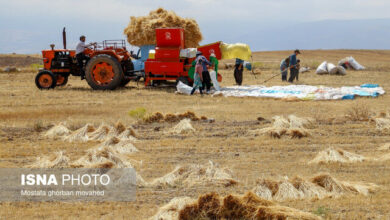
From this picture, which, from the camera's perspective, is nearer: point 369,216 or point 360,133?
point 369,216

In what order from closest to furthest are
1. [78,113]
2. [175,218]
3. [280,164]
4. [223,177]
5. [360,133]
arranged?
[175,218] < [223,177] < [280,164] < [360,133] < [78,113]

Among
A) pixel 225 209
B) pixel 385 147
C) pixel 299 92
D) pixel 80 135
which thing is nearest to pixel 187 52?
pixel 299 92

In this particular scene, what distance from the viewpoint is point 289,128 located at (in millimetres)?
10875

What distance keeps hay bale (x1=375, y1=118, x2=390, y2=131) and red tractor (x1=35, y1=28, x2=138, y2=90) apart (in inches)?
377

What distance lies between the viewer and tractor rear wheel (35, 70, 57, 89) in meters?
19.5

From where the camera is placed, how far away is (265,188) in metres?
6.75

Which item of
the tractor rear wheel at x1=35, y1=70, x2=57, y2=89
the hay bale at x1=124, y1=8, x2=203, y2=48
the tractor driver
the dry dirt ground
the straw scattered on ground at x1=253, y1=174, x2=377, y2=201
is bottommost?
the dry dirt ground

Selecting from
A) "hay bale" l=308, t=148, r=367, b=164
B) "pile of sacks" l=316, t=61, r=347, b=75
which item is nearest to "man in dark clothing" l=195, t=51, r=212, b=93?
"hay bale" l=308, t=148, r=367, b=164

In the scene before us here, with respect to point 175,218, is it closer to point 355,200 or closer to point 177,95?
point 355,200

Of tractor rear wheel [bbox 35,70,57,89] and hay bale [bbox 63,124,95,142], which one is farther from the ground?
tractor rear wheel [bbox 35,70,57,89]

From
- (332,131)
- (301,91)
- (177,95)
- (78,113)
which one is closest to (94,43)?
(177,95)

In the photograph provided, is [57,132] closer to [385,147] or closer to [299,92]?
[385,147]

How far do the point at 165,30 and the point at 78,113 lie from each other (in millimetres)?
6024

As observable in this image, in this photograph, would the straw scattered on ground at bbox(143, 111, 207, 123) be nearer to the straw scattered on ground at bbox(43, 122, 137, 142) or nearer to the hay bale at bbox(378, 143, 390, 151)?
the straw scattered on ground at bbox(43, 122, 137, 142)
